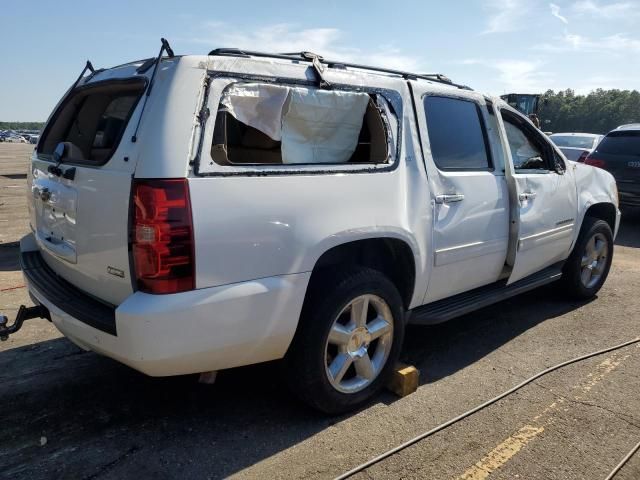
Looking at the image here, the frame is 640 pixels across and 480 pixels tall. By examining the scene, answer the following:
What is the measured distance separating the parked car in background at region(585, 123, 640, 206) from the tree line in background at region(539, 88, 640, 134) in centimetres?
5930

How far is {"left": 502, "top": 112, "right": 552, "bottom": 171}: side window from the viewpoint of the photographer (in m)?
4.23

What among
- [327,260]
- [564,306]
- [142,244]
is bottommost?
[564,306]

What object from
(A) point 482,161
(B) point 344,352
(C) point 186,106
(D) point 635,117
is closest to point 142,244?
(C) point 186,106

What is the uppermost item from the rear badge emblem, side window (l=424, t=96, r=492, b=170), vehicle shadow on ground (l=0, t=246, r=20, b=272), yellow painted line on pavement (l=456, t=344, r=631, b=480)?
side window (l=424, t=96, r=492, b=170)

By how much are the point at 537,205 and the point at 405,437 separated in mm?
2288

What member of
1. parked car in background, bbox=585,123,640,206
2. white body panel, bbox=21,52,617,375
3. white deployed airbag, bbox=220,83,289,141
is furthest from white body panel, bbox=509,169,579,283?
parked car in background, bbox=585,123,640,206

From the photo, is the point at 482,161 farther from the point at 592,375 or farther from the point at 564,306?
the point at 564,306

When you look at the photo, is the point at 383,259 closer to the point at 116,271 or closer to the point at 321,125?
the point at 321,125

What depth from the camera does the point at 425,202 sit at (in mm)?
3229

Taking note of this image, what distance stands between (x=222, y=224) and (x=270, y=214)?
0.80 ft

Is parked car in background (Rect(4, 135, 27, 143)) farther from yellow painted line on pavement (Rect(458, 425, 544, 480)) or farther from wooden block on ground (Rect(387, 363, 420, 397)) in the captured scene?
yellow painted line on pavement (Rect(458, 425, 544, 480))

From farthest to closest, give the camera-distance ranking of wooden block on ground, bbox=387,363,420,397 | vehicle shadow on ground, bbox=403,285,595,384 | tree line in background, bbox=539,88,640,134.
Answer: tree line in background, bbox=539,88,640,134, vehicle shadow on ground, bbox=403,285,595,384, wooden block on ground, bbox=387,363,420,397

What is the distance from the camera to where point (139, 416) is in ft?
9.68

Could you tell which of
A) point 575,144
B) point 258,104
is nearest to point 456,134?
point 258,104
